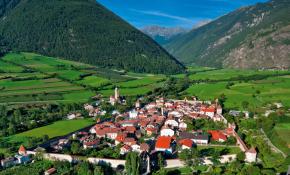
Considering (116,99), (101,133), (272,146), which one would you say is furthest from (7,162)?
(116,99)

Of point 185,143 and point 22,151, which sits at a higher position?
point 185,143

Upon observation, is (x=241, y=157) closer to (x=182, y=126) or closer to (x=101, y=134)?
(x=182, y=126)

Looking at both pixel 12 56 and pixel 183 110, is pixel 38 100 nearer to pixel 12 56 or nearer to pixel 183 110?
pixel 183 110

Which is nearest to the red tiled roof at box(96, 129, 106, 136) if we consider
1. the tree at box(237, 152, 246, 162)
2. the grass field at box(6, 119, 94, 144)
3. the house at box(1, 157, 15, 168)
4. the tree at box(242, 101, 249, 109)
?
the grass field at box(6, 119, 94, 144)

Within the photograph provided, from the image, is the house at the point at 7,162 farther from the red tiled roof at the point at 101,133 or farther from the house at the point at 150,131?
the house at the point at 150,131

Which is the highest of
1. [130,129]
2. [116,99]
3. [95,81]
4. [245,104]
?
[95,81]

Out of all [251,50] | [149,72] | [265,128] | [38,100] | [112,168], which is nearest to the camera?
[112,168]

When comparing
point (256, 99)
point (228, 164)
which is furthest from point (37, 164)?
point (256, 99)
